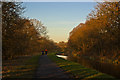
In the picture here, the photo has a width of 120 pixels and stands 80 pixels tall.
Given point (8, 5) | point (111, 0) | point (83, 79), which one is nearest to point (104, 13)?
point (111, 0)

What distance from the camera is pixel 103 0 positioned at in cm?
2128

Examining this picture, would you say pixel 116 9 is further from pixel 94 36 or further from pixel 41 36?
pixel 41 36

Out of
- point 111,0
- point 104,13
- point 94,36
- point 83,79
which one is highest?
point 111,0

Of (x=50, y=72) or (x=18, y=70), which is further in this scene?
(x=18, y=70)

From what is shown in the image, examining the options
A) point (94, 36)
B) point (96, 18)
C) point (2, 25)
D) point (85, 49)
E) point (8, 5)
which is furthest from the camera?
point (85, 49)

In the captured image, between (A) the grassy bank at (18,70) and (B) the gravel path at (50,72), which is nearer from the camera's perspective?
(B) the gravel path at (50,72)

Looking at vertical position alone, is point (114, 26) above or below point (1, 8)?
below

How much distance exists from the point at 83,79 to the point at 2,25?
35.9ft

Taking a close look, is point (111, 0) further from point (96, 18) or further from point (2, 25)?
point (2, 25)

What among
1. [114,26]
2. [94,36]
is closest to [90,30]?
[94,36]

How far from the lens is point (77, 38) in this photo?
145 feet

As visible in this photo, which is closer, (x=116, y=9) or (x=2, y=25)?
(x=2, y=25)

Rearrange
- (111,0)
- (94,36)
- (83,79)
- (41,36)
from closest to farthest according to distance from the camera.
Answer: (83,79)
(111,0)
(94,36)
(41,36)

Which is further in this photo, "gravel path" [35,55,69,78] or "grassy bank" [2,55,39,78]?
"grassy bank" [2,55,39,78]
